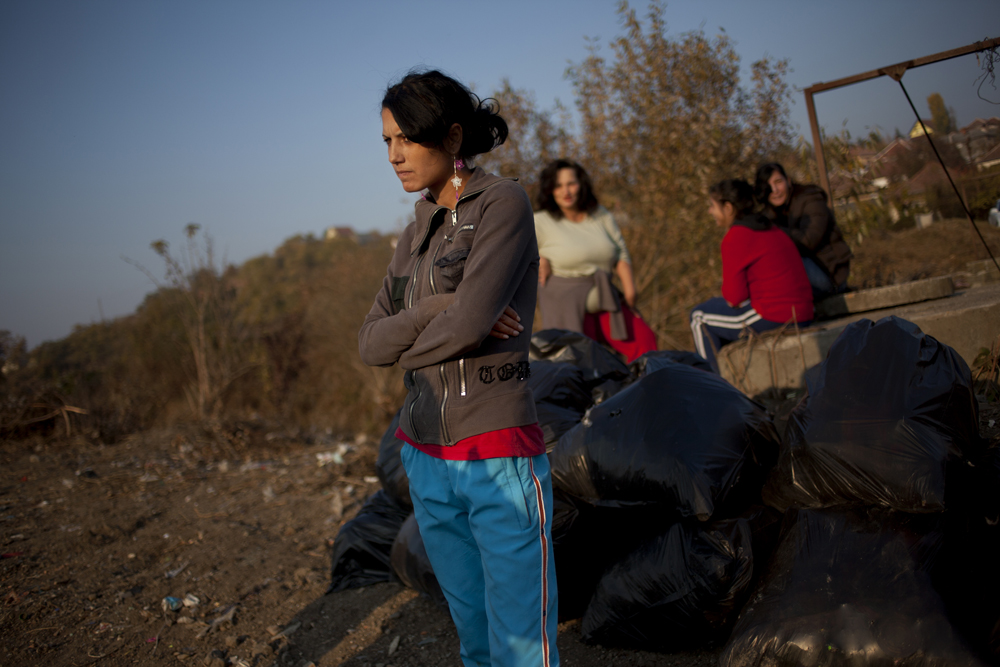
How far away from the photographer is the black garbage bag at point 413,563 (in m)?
2.19

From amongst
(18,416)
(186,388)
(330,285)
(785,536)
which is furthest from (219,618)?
(330,285)

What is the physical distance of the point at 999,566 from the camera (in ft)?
4.47

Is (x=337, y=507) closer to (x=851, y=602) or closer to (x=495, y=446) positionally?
(x=495, y=446)

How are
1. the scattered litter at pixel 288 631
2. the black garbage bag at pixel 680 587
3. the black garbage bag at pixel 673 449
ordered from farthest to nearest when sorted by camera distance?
the scattered litter at pixel 288 631, the black garbage bag at pixel 673 449, the black garbage bag at pixel 680 587

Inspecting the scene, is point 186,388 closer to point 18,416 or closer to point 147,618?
point 18,416

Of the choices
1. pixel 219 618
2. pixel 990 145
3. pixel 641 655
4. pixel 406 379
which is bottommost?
pixel 641 655

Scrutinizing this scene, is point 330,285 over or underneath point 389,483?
over

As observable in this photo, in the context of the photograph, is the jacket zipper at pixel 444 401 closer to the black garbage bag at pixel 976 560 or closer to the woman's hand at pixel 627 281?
the black garbage bag at pixel 976 560

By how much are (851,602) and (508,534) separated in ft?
2.66

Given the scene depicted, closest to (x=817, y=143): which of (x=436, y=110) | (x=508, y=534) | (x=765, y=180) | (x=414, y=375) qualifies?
(x=765, y=180)

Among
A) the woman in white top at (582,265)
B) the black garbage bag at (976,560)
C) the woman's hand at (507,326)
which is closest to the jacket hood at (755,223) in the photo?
the woman in white top at (582,265)

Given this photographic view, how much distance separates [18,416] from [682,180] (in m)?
5.68

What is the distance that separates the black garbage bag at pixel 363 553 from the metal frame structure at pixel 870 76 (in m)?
2.72

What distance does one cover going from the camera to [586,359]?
278 cm
